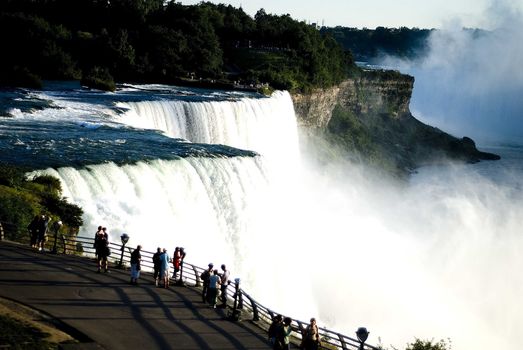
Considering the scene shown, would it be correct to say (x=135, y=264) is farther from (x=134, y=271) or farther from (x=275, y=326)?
(x=275, y=326)

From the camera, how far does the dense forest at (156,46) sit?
2525 inches

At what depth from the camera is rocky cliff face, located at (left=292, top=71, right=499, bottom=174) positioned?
268 feet

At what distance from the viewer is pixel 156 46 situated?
71375mm

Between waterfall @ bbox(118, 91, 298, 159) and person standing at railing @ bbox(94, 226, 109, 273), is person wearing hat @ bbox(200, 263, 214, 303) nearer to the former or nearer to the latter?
person standing at railing @ bbox(94, 226, 109, 273)

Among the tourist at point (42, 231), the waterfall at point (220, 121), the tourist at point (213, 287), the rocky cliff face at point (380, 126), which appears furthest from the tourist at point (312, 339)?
the rocky cliff face at point (380, 126)

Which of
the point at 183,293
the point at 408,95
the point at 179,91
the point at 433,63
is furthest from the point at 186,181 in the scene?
the point at 433,63

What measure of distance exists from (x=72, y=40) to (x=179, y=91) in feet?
54.4

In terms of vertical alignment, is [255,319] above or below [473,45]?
below

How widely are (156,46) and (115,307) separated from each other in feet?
184

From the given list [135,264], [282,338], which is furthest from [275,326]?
Result: [135,264]

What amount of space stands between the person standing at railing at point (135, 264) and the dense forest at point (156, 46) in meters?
37.4

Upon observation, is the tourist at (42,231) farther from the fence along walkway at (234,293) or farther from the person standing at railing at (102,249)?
the person standing at railing at (102,249)

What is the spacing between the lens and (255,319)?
19.6 metres

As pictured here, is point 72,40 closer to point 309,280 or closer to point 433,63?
point 309,280
